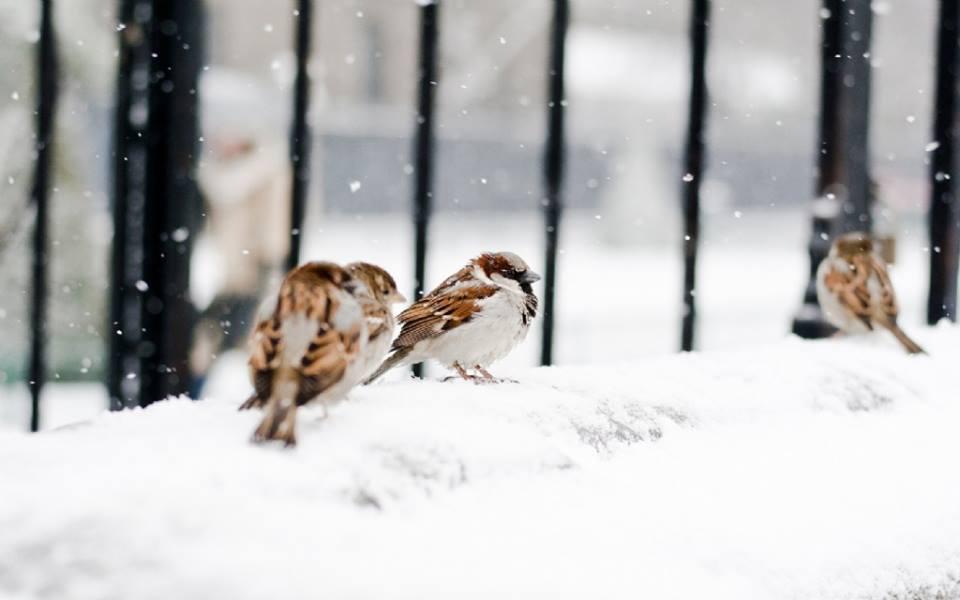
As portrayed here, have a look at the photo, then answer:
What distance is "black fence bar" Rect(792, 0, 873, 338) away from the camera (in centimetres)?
364

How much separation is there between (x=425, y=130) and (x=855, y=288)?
4.55 ft

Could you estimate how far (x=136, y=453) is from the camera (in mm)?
1312

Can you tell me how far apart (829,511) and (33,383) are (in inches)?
87.4

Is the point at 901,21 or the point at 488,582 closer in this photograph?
the point at 488,582

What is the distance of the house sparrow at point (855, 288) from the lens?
A: 3570 mm

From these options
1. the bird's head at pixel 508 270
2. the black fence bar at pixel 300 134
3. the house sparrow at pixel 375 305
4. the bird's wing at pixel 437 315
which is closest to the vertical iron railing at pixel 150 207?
the black fence bar at pixel 300 134

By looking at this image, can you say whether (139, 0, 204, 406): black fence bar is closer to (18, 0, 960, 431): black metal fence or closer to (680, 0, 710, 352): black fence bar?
(18, 0, 960, 431): black metal fence

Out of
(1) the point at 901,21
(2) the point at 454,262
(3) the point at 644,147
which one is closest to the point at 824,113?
(1) the point at 901,21

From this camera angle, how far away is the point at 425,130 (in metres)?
3.13

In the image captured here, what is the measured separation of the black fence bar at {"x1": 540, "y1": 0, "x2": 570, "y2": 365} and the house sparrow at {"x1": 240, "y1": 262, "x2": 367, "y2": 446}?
1.57 m

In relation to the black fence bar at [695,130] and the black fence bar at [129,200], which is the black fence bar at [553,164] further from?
the black fence bar at [129,200]

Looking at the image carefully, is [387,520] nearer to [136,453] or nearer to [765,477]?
[136,453]

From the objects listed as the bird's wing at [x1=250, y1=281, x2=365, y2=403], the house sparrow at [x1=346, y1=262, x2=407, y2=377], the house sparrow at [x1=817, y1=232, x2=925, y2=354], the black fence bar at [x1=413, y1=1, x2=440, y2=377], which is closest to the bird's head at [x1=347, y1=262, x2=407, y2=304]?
the house sparrow at [x1=346, y1=262, x2=407, y2=377]

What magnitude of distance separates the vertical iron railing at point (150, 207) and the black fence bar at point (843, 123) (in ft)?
6.17
